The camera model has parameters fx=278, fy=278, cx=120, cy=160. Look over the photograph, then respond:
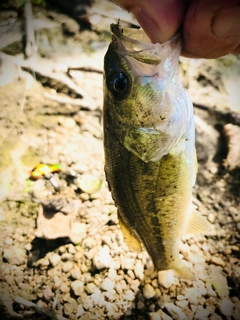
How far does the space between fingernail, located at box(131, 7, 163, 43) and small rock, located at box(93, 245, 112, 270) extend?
1520 millimetres

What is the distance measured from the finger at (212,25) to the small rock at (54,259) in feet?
5.43

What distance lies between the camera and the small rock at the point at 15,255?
1.99 metres

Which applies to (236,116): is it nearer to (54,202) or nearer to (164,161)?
(164,161)

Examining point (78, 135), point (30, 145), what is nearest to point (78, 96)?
point (78, 135)

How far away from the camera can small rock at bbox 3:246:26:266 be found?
6.52ft

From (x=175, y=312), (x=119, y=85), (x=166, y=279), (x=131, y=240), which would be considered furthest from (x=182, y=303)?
(x=119, y=85)

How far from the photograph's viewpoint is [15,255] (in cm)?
200

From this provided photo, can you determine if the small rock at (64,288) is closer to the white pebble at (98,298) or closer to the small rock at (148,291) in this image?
the white pebble at (98,298)

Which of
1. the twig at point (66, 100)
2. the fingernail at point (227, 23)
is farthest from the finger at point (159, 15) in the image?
the twig at point (66, 100)

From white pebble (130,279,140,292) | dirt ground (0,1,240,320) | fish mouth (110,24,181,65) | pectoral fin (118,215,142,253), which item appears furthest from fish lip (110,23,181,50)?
white pebble (130,279,140,292)

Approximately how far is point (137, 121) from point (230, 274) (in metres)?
1.53

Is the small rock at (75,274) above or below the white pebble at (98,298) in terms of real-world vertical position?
above

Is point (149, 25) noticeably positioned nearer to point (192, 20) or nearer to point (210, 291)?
point (192, 20)

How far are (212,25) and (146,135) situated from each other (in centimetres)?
41
